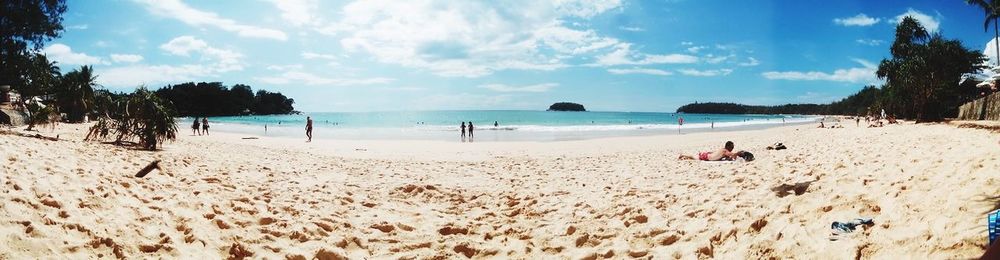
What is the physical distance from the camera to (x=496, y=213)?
22.2 feet

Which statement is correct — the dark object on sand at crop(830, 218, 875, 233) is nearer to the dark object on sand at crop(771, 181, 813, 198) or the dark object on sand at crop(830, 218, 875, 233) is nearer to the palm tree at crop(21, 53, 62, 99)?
the dark object on sand at crop(771, 181, 813, 198)

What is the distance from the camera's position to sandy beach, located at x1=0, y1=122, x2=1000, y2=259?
148 inches

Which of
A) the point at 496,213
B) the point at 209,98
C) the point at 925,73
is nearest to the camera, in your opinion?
the point at 496,213

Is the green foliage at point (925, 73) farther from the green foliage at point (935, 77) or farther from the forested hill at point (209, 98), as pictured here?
the forested hill at point (209, 98)

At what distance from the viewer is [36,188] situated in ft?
15.8

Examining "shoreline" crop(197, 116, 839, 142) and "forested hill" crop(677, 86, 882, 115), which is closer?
"shoreline" crop(197, 116, 839, 142)

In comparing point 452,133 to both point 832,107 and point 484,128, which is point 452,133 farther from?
point 832,107

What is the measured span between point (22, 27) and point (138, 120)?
14.6m

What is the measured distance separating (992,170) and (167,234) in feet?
25.3

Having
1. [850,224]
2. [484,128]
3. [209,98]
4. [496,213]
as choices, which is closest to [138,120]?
[496,213]

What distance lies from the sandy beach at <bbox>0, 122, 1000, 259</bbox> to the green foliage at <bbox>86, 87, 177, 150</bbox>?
5433 millimetres

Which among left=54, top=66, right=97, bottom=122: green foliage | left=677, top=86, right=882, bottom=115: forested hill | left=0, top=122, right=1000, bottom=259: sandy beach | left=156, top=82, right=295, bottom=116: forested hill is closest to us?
left=0, top=122, right=1000, bottom=259: sandy beach

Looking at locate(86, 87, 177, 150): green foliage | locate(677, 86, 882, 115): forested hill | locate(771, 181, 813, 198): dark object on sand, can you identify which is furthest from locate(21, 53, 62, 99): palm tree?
locate(677, 86, 882, 115): forested hill

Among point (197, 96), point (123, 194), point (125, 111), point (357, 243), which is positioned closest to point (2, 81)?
point (125, 111)
